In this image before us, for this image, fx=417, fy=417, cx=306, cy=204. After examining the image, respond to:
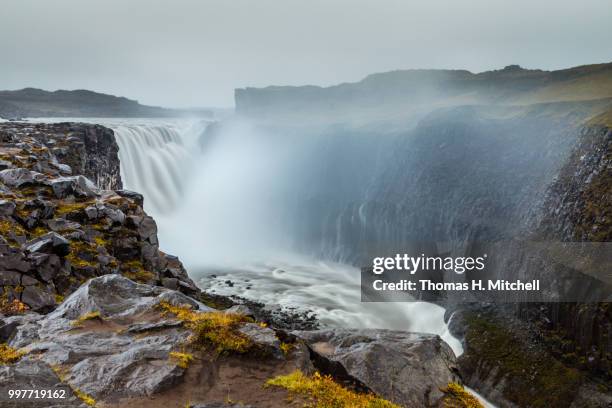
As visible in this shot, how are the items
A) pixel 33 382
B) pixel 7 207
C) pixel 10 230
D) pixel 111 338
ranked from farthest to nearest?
pixel 7 207 → pixel 10 230 → pixel 111 338 → pixel 33 382

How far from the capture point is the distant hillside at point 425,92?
65.5 metres

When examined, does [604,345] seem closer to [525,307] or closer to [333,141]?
[525,307]

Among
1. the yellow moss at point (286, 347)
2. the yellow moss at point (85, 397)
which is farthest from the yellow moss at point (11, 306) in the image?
the yellow moss at point (286, 347)

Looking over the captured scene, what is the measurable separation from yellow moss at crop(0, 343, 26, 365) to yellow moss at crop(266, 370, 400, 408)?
19.2ft

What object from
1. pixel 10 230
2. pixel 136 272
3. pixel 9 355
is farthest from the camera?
pixel 136 272

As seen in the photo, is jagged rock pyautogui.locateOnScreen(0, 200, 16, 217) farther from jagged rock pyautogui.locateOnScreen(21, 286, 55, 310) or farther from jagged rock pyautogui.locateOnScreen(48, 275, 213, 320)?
jagged rock pyautogui.locateOnScreen(48, 275, 213, 320)

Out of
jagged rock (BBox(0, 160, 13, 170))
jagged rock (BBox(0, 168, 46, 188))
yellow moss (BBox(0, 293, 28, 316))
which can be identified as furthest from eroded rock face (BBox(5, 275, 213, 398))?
jagged rock (BBox(0, 160, 13, 170))

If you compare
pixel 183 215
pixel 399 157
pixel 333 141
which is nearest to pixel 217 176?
pixel 183 215

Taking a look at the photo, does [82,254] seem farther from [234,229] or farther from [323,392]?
[234,229]

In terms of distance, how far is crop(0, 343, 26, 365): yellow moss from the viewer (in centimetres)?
A: 944

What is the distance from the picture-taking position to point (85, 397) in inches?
331

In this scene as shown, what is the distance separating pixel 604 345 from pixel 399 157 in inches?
1564

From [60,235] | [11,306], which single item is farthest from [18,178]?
[11,306]

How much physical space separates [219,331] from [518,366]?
25.7m
